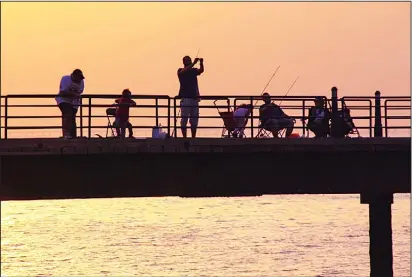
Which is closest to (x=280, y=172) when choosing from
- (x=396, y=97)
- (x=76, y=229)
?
(x=396, y=97)

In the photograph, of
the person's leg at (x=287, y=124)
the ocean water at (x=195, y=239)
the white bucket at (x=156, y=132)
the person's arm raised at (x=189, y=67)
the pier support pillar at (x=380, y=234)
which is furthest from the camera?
the ocean water at (x=195, y=239)

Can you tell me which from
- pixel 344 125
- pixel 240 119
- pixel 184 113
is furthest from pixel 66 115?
pixel 344 125

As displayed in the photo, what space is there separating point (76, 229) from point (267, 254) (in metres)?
31.4

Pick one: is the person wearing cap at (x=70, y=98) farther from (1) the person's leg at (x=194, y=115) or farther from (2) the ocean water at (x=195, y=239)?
(2) the ocean water at (x=195, y=239)

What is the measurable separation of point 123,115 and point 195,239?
52789 millimetres

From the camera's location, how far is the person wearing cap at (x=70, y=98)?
27938mm

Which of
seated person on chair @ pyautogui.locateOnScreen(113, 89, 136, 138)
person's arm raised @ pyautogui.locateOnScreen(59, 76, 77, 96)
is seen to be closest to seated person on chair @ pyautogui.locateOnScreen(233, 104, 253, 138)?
seated person on chair @ pyautogui.locateOnScreen(113, 89, 136, 138)

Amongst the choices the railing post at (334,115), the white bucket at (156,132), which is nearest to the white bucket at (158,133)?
the white bucket at (156,132)

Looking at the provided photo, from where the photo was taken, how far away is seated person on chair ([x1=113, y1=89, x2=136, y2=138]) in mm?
28531

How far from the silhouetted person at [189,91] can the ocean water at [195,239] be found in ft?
86.0

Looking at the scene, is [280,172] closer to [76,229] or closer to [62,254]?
[62,254]

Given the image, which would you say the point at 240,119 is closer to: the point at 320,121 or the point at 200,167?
the point at 320,121

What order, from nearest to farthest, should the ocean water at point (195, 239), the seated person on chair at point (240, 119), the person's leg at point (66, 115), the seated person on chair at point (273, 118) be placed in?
1. the person's leg at point (66, 115)
2. the seated person on chair at point (273, 118)
3. the seated person on chair at point (240, 119)
4. the ocean water at point (195, 239)

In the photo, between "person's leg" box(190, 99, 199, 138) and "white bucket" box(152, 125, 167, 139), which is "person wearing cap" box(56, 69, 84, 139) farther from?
"person's leg" box(190, 99, 199, 138)
